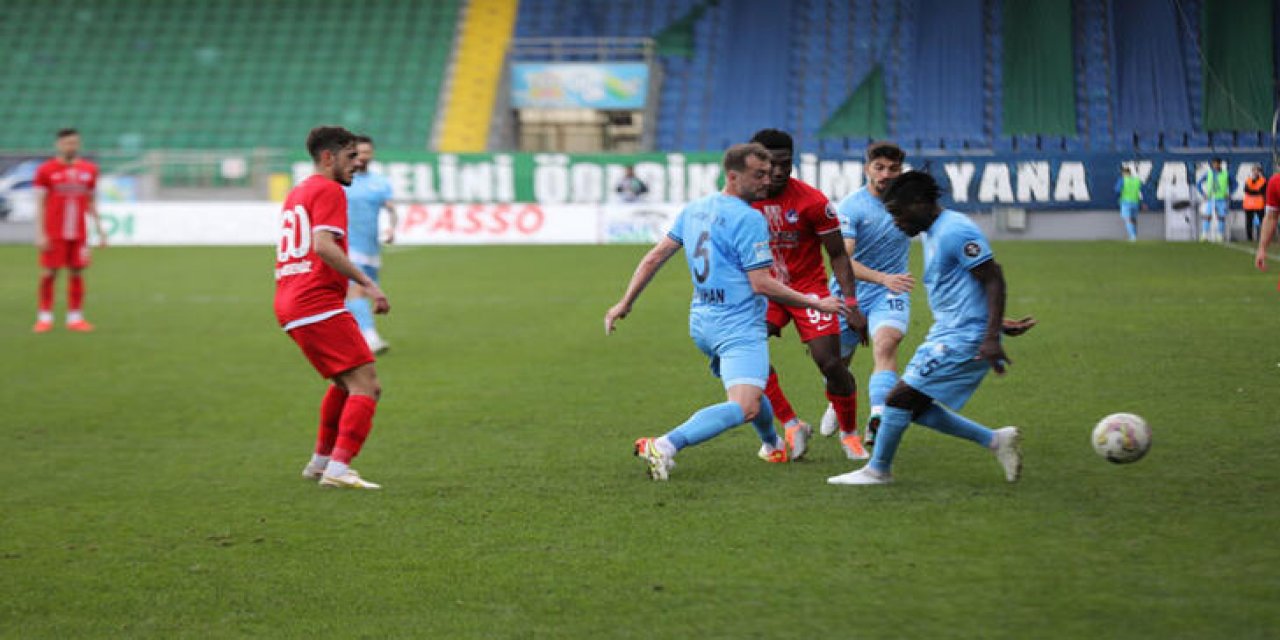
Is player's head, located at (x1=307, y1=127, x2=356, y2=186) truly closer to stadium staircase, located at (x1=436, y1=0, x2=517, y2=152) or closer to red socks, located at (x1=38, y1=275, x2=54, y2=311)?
red socks, located at (x1=38, y1=275, x2=54, y2=311)

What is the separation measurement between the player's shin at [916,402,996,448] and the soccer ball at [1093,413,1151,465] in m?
0.55

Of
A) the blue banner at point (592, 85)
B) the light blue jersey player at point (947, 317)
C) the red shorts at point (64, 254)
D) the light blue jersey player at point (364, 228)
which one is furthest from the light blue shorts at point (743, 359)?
the blue banner at point (592, 85)

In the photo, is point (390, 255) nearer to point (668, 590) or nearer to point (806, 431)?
point (806, 431)

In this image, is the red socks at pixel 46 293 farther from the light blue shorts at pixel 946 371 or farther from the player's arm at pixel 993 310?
the player's arm at pixel 993 310

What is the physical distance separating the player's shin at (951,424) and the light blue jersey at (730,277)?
873 millimetres

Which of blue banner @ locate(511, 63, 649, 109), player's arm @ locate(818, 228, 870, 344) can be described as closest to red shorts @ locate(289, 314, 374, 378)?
player's arm @ locate(818, 228, 870, 344)

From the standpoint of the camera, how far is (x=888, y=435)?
7.43m

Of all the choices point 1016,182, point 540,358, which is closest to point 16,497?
point 540,358

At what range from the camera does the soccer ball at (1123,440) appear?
23.8ft

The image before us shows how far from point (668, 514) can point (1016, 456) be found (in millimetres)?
1868

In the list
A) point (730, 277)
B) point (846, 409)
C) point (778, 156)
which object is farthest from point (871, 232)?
point (730, 277)

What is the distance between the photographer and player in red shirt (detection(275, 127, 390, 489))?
7.70 metres

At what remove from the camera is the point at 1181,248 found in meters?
23.4

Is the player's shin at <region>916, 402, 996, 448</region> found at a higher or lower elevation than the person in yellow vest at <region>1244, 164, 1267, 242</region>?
lower
